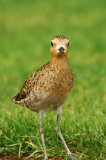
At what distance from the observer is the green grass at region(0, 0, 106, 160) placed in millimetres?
5262

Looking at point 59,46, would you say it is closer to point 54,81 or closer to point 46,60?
point 54,81

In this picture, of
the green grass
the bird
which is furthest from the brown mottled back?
the green grass

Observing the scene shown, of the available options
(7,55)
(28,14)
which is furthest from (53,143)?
(28,14)

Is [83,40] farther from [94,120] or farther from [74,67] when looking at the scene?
[94,120]

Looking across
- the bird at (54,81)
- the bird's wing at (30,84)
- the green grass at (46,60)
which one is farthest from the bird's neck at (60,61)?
the green grass at (46,60)

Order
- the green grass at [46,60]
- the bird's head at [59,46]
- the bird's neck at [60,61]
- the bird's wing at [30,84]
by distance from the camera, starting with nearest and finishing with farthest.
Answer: the bird's head at [59,46] < the bird's neck at [60,61] < the bird's wing at [30,84] < the green grass at [46,60]

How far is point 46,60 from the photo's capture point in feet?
38.4

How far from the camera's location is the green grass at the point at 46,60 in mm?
5262

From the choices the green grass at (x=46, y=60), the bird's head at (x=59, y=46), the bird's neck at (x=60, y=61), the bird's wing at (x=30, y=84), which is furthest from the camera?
the green grass at (x=46, y=60)

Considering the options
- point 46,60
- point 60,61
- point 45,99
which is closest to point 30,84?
point 45,99

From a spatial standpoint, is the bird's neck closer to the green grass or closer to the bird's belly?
the bird's belly

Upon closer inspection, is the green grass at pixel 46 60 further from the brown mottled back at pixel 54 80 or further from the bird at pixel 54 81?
the brown mottled back at pixel 54 80

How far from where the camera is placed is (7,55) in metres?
12.3

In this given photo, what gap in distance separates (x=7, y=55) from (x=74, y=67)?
8.43 ft
